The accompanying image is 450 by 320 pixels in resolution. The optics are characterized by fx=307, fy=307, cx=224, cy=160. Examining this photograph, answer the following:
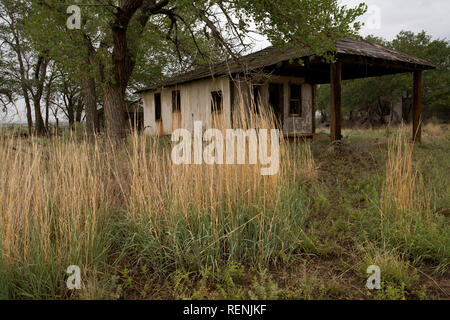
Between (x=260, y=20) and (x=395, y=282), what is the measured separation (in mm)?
4722

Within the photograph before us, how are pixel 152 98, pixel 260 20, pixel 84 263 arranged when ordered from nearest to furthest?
pixel 84 263 → pixel 260 20 → pixel 152 98

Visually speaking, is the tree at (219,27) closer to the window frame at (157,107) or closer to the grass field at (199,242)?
the grass field at (199,242)

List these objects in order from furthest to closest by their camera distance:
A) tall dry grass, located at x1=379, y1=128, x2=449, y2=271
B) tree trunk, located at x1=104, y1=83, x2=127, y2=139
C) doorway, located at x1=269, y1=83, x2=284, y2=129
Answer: doorway, located at x1=269, y1=83, x2=284, y2=129
tree trunk, located at x1=104, y1=83, x2=127, y2=139
tall dry grass, located at x1=379, y1=128, x2=449, y2=271

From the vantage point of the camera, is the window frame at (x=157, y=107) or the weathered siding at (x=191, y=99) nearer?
the weathered siding at (x=191, y=99)

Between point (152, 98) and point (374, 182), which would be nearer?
point (374, 182)

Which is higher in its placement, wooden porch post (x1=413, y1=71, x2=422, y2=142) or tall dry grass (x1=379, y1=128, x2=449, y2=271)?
wooden porch post (x1=413, y1=71, x2=422, y2=142)

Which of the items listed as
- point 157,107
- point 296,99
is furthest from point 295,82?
point 157,107

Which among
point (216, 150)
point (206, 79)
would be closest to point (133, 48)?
point (206, 79)

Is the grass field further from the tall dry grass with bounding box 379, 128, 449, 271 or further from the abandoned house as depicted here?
the abandoned house

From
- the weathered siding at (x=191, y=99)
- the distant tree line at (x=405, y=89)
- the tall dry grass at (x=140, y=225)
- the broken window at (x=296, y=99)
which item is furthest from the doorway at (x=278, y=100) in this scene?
the distant tree line at (x=405, y=89)

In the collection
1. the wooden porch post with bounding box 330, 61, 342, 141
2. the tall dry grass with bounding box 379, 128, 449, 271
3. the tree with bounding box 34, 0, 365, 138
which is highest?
the tree with bounding box 34, 0, 365, 138

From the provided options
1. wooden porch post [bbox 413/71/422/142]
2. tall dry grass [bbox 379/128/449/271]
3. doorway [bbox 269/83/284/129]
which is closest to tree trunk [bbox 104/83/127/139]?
doorway [bbox 269/83/284/129]
